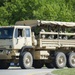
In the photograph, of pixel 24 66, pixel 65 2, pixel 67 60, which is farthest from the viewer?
pixel 65 2

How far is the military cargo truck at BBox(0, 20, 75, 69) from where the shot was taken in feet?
103

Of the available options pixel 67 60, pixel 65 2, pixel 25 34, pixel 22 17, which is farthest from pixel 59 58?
pixel 65 2

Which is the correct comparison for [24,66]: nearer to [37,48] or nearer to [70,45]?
[37,48]

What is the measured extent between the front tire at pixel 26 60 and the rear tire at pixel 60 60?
191 centimetres

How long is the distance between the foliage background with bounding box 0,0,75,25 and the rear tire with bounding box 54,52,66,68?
51.6ft

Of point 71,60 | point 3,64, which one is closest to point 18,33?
point 3,64

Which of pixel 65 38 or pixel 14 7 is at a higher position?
pixel 14 7

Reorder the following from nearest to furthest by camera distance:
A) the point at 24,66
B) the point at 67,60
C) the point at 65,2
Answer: the point at 24,66 → the point at 67,60 → the point at 65,2

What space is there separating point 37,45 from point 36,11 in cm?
1685

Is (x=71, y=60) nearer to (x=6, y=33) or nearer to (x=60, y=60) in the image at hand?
(x=60, y=60)

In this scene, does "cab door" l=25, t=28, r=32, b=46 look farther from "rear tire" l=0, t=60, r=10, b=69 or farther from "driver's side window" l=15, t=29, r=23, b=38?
"rear tire" l=0, t=60, r=10, b=69

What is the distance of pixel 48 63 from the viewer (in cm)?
3509

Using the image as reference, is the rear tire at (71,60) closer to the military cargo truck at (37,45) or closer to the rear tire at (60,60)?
the military cargo truck at (37,45)

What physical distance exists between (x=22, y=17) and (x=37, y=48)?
61.4ft
